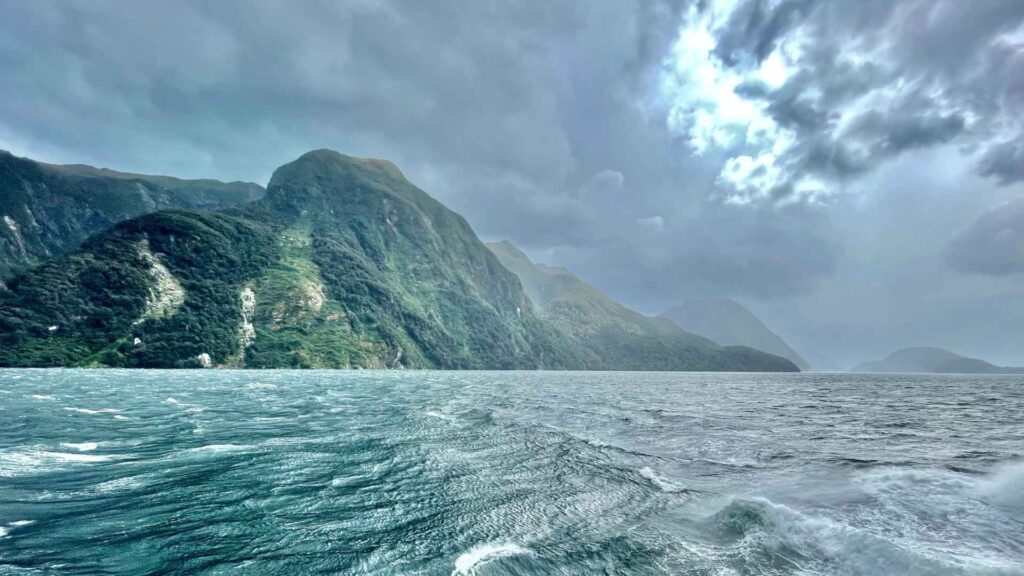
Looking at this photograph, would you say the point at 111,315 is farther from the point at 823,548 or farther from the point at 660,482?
the point at 823,548

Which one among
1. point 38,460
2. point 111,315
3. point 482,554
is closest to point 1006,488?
point 482,554

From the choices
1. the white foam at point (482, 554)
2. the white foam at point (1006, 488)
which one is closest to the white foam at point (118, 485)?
the white foam at point (482, 554)

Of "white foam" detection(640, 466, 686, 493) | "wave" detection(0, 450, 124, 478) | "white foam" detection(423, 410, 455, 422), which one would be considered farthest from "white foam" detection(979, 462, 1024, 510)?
"wave" detection(0, 450, 124, 478)

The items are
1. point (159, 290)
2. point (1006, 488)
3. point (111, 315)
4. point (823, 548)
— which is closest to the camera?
point (823, 548)

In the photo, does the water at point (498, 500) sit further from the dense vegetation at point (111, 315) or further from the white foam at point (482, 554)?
the dense vegetation at point (111, 315)

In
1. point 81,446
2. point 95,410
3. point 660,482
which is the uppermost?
point 660,482

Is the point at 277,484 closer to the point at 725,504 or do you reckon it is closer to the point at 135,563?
the point at 135,563
